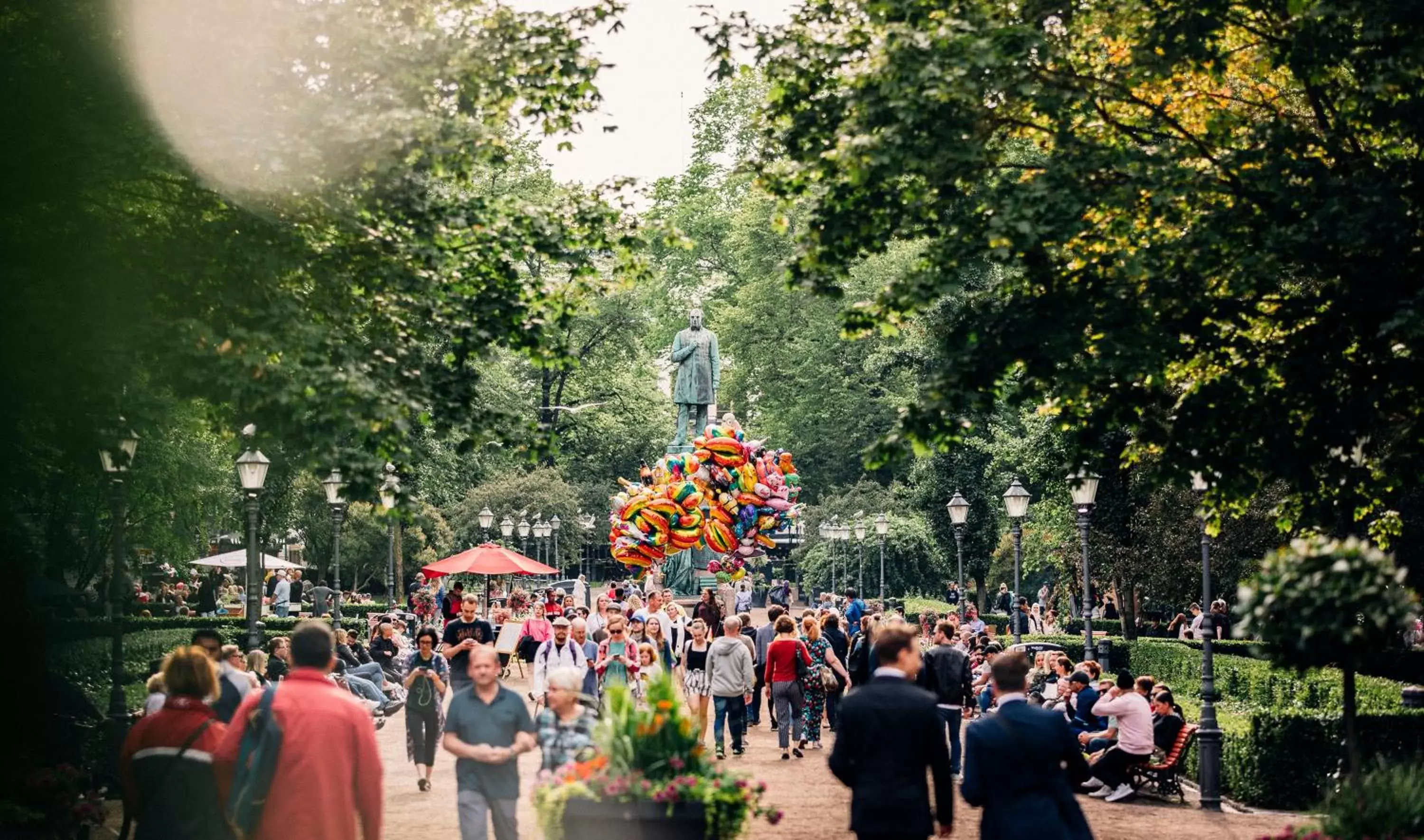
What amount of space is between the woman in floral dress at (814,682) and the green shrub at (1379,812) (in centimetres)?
1118

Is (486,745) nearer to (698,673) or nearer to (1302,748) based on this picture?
(1302,748)

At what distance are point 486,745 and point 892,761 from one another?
275cm

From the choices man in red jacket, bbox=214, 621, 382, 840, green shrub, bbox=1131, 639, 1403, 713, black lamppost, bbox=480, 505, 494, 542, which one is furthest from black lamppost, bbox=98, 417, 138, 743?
black lamppost, bbox=480, 505, 494, 542

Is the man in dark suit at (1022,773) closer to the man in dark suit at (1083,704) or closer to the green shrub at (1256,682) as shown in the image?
the green shrub at (1256,682)

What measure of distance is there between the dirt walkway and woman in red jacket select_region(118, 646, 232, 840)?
13.0 ft

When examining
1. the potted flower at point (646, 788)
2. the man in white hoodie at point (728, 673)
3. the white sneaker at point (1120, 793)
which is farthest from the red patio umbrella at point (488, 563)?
the potted flower at point (646, 788)

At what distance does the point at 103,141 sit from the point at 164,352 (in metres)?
1.79

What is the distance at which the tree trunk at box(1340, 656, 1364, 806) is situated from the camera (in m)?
9.80

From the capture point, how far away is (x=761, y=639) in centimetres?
2447

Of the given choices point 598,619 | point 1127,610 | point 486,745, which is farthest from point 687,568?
point 486,745

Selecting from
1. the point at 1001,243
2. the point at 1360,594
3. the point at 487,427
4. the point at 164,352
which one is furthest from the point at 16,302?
the point at 1360,594

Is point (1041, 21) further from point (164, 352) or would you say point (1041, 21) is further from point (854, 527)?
point (854, 527)

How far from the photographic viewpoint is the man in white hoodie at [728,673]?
761 inches

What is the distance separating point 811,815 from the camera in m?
15.3
